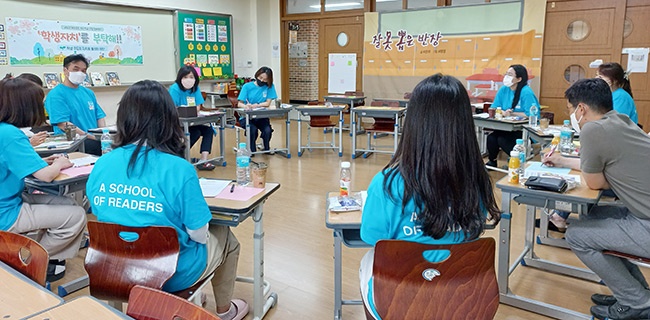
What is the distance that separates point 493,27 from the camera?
303 inches

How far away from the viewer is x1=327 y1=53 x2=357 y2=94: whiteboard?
9.54m

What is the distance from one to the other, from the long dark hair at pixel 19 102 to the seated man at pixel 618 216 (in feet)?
9.32

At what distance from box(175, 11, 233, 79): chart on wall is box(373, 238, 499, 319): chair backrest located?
8102 mm

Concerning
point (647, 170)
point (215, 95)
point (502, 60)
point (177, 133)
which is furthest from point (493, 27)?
point (177, 133)

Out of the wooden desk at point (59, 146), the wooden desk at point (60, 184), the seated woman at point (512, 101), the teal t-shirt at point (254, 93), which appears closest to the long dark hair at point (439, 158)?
the wooden desk at point (60, 184)

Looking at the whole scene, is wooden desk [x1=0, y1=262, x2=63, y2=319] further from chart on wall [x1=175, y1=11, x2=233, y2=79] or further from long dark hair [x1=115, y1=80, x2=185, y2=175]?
chart on wall [x1=175, y1=11, x2=233, y2=79]

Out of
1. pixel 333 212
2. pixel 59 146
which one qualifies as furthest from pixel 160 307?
pixel 59 146

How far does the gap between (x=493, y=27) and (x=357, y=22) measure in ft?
8.86

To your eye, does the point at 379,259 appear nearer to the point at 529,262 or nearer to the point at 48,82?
the point at 529,262

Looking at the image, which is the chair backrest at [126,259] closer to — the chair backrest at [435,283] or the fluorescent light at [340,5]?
the chair backrest at [435,283]

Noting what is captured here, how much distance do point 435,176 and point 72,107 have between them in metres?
3.95

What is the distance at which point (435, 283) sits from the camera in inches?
57.5

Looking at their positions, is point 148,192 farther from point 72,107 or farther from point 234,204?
point 72,107

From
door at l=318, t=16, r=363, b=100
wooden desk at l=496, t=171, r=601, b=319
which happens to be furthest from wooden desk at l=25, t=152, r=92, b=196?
door at l=318, t=16, r=363, b=100
